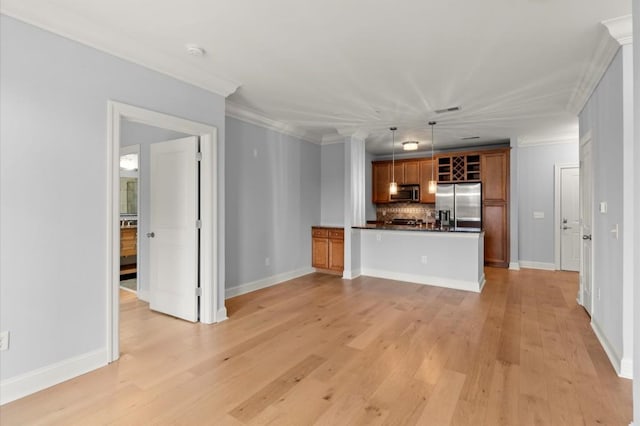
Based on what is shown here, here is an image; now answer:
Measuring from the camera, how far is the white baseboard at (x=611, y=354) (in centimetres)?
242

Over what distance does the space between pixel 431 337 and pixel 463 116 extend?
3374mm

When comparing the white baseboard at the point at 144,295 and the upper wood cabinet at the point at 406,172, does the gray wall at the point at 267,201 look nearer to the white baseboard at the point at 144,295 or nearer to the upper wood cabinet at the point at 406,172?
the white baseboard at the point at 144,295

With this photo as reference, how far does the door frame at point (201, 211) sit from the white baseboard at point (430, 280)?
3053 mm

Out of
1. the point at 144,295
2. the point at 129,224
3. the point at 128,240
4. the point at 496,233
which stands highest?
the point at 129,224

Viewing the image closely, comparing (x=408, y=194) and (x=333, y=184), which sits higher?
(x=333, y=184)

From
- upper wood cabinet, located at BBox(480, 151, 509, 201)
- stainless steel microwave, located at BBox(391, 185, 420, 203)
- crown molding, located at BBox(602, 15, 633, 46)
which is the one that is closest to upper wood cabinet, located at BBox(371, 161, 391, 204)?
stainless steel microwave, located at BBox(391, 185, 420, 203)

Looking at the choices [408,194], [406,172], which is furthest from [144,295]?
[406,172]

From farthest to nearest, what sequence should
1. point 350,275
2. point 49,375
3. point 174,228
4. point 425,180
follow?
point 425,180
point 350,275
point 174,228
point 49,375

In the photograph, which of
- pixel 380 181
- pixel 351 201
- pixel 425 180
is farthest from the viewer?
pixel 380 181

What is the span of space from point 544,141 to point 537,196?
43.5 inches

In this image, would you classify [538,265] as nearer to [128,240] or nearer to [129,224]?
[128,240]

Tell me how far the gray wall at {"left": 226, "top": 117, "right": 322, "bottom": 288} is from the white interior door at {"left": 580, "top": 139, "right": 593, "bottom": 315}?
4112mm

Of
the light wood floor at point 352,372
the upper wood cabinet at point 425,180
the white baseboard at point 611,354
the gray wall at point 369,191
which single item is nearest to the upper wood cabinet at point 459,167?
the upper wood cabinet at point 425,180

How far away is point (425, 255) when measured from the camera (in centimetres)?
537
